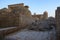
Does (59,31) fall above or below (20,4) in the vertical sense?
below

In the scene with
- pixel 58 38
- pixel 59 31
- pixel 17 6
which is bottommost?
pixel 58 38

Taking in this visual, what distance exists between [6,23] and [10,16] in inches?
23.7

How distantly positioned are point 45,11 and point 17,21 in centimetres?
1056

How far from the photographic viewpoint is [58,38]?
9.22 feet

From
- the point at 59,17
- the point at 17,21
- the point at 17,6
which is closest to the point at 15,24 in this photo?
the point at 17,21

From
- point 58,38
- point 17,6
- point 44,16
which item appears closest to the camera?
point 58,38

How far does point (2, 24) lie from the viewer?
758 cm

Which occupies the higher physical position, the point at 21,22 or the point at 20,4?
the point at 20,4

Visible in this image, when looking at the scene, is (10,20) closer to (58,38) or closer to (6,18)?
(6,18)

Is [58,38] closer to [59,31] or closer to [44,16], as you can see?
[59,31]

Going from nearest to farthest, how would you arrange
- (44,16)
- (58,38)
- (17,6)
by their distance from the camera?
(58,38) → (17,6) → (44,16)

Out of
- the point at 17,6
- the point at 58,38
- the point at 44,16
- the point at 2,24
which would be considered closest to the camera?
the point at 58,38

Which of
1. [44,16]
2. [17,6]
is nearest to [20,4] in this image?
[17,6]

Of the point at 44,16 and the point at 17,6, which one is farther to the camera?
the point at 44,16
